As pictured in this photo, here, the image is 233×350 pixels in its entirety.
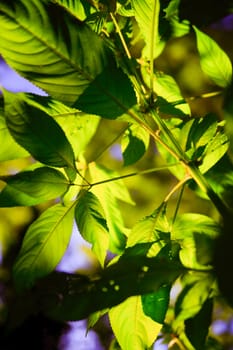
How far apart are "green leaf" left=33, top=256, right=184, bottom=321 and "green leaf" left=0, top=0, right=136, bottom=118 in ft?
0.73

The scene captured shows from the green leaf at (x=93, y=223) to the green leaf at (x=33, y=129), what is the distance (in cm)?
11

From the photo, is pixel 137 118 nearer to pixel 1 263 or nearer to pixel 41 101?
pixel 41 101

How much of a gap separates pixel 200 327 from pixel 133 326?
108 mm

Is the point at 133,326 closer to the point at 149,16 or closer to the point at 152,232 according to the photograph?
the point at 152,232

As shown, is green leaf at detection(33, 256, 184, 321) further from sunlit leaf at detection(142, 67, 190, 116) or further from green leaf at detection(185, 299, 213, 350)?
sunlit leaf at detection(142, 67, 190, 116)

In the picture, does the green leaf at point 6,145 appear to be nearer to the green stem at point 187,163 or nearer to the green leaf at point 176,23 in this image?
the green stem at point 187,163

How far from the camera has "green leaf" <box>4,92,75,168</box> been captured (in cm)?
58

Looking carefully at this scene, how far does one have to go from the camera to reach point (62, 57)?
522 millimetres

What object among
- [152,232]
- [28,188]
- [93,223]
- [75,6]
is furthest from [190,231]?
[75,6]

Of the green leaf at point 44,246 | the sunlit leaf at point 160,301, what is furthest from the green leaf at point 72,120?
the sunlit leaf at point 160,301

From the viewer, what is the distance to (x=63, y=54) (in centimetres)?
52

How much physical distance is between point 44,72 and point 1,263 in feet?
7.90

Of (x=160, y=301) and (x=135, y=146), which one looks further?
(x=135, y=146)

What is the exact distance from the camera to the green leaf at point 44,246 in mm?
635
